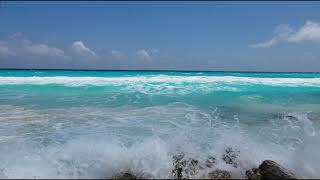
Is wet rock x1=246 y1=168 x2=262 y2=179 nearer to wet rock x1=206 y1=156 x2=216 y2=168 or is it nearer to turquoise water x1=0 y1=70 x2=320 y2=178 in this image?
turquoise water x1=0 y1=70 x2=320 y2=178

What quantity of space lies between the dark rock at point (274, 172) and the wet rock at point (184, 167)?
100 cm

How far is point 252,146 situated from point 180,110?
4.63m

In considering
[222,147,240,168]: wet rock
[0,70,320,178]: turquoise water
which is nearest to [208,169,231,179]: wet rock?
[0,70,320,178]: turquoise water

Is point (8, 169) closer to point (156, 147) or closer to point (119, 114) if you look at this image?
point (156, 147)

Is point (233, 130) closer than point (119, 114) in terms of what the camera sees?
Yes

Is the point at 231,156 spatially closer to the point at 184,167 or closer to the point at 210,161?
the point at 210,161

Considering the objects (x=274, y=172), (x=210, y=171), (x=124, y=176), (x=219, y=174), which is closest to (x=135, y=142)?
(x=124, y=176)

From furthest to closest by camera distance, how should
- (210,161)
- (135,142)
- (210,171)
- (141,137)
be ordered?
(141,137), (135,142), (210,161), (210,171)

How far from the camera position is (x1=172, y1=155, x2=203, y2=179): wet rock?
510 centimetres

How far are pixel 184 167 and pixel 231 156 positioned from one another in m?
1.04

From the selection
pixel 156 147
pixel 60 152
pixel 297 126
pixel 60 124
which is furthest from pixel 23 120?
pixel 297 126

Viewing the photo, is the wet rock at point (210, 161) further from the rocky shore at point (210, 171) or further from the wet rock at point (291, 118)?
the wet rock at point (291, 118)

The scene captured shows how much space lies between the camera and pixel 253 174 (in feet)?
16.5

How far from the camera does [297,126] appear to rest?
28.9 feet
